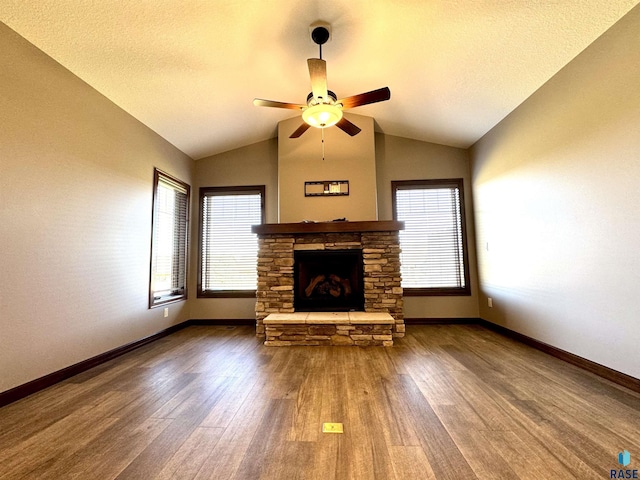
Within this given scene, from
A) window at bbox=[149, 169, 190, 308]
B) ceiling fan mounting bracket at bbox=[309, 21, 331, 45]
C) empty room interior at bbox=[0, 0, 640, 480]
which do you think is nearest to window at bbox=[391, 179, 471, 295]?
empty room interior at bbox=[0, 0, 640, 480]

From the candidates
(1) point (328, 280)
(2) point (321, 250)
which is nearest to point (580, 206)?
(2) point (321, 250)

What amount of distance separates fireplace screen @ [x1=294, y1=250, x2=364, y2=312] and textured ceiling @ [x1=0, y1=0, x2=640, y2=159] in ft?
7.23

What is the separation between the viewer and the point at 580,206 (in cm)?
251

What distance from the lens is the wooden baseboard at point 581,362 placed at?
6.93 feet

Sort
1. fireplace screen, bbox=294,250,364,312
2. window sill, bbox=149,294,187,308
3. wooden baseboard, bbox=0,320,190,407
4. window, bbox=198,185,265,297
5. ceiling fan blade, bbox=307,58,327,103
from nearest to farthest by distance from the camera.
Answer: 1. wooden baseboard, bbox=0,320,190,407
2. ceiling fan blade, bbox=307,58,327,103
3. window sill, bbox=149,294,187,308
4. fireplace screen, bbox=294,250,364,312
5. window, bbox=198,185,265,297

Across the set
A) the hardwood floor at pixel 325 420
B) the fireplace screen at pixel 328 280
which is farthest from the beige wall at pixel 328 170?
the hardwood floor at pixel 325 420

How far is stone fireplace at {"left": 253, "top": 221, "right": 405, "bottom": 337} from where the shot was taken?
380 centimetres

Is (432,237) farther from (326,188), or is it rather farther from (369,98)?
(369,98)

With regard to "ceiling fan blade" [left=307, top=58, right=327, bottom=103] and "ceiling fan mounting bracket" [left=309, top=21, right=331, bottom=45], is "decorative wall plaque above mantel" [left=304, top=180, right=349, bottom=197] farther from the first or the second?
"ceiling fan mounting bracket" [left=309, top=21, right=331, bottom=45]

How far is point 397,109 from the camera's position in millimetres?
3938

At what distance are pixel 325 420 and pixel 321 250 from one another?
8.04 ft

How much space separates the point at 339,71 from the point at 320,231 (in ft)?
6.46

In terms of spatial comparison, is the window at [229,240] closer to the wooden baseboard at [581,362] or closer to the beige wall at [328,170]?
the beige wall at [328,170]

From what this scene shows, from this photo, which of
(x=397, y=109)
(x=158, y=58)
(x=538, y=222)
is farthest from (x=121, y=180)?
(x=538, y=222)
